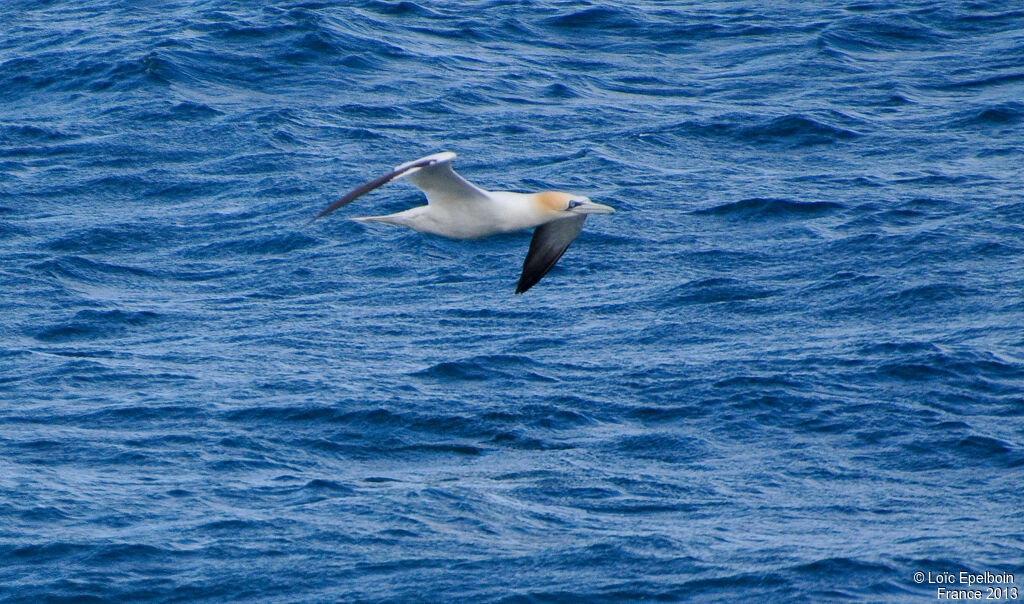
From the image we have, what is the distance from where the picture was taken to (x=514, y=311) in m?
22.4

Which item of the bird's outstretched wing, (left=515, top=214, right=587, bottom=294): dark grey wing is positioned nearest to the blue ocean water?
(left=515, top=214, right=587, bottom=294): dark grey wing

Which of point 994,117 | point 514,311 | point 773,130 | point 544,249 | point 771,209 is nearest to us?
point 544,249

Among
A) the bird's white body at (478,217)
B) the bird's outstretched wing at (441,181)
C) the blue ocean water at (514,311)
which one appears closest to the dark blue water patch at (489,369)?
the blue ocean water at (514,311)

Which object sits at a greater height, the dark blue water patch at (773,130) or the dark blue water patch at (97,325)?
the dark blue water patch at (773,130)

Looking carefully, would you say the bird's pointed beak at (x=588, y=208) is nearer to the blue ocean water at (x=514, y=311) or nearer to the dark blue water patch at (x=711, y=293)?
the blue ocean water at (x=514, y=311)

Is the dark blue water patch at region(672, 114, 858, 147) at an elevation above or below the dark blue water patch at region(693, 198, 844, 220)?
above

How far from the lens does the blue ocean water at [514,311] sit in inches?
669

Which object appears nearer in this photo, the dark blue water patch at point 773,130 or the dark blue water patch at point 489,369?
the dark blue water patch at point 489,369

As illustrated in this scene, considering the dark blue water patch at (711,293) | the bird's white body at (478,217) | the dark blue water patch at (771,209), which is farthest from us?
the dark blue water patch at (771,209)

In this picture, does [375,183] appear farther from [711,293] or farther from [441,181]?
[711,293]

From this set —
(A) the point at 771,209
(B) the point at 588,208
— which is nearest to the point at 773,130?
(A) the point at 771,209

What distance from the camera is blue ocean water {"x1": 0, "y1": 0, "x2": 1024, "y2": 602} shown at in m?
17.0

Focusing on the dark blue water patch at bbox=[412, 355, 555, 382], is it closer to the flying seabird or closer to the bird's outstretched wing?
the flying seabird

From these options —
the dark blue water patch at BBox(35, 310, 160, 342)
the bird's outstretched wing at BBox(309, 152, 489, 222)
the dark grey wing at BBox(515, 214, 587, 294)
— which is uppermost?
the bird's outstretched wing at BBox(309, 152, 489, 222)
